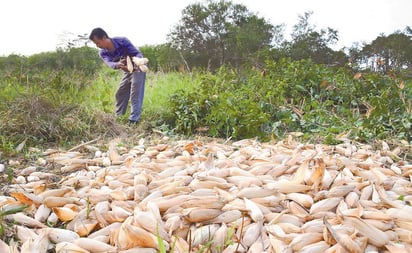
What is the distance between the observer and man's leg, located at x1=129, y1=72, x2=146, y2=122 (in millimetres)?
4441

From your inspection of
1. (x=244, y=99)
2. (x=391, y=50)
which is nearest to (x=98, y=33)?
(x=244, y=99)

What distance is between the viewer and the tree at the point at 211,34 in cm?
874

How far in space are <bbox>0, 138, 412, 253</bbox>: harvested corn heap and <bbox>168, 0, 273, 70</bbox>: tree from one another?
675cm

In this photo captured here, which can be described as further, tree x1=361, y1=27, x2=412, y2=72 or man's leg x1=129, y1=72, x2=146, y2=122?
tree x1=361, y1=27, x2=412, y2=72

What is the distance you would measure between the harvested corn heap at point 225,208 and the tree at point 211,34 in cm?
675

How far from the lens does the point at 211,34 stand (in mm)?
8914

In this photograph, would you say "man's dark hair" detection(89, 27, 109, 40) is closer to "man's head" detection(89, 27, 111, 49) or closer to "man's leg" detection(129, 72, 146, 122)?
"man's head" detection(89, 27, 111, 49)

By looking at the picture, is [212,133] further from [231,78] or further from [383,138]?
[231,78]

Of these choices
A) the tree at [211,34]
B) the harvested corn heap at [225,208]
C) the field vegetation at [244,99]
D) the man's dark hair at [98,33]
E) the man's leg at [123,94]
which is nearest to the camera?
the harvested corn heap at [225,208]

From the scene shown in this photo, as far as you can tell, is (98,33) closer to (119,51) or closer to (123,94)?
(119,51)

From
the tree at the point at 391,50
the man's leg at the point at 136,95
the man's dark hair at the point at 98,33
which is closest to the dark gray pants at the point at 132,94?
the man's leg at the point at 136,95

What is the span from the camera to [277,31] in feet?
29.8

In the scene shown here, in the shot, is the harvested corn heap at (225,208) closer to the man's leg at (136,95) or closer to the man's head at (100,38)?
the man's leg at (136,95)

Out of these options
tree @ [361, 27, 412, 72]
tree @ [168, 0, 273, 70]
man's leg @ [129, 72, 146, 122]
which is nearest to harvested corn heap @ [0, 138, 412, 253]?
man's leg @ [129, 72, 146, 122]
